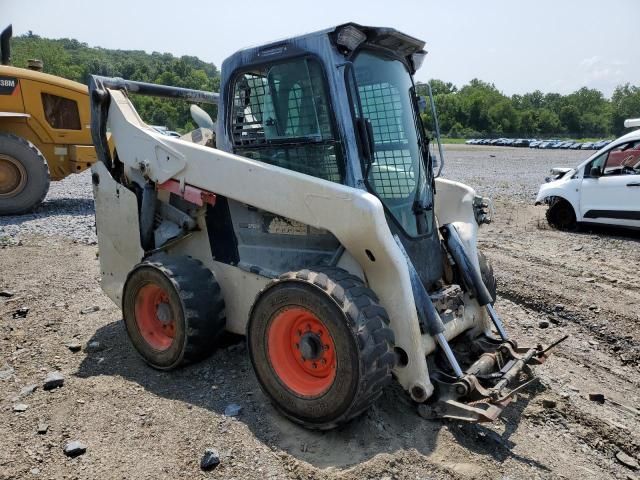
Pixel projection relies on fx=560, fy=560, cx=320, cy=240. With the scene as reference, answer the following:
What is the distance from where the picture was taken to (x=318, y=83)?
3428 mm

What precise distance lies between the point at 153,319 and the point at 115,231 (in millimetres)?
939

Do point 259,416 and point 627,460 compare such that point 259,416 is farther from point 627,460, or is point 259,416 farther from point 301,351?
point 627,460

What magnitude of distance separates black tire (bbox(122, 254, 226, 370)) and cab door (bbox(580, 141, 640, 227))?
293 inches

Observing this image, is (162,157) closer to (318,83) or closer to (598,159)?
(318,83)

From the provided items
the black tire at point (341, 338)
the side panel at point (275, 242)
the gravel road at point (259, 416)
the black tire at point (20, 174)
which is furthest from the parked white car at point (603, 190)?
the black tire at point (20, 174)

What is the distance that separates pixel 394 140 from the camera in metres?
3.78

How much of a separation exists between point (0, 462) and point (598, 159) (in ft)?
31.2

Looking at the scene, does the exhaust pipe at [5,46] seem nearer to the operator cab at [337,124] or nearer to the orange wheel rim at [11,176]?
the orange wheel rim at [11,176]

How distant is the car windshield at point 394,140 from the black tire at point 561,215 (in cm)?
667

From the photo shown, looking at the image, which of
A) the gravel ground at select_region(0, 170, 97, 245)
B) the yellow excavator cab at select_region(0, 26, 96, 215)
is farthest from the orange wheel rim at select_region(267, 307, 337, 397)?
the yellow excavator cab at select_region(0, 26, 96, 215)

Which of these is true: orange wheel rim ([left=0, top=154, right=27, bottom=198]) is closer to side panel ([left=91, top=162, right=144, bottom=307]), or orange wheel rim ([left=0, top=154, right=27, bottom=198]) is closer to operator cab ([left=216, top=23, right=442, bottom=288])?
side panel ([left=91, top=162, right=144, bottom=307])

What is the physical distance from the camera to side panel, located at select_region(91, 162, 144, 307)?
455 centimetres

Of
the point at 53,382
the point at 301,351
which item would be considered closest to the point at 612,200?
the point at 301,351

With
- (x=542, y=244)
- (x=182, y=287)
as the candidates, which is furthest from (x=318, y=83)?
(x=542, y=244)
